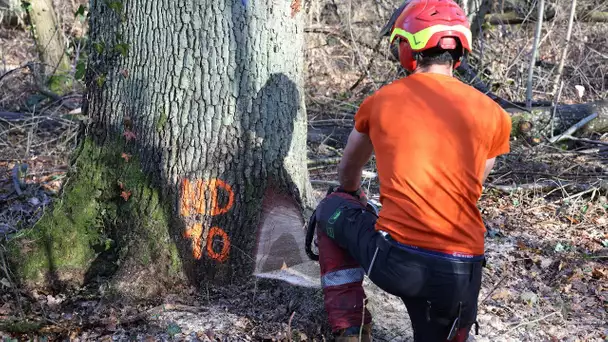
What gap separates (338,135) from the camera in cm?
652

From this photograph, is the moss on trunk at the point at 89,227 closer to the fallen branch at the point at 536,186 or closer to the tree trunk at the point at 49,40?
the fallen branch at the point at 536,186

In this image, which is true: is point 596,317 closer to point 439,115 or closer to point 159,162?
point 439,115

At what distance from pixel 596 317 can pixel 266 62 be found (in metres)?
2.46

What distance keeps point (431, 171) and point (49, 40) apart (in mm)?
7838

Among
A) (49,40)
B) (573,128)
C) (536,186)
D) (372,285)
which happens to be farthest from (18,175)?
(573,128)

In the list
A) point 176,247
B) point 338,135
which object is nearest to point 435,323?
point 176,247

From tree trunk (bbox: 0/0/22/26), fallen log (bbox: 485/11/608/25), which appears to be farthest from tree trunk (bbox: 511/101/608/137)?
tree trunk (bbox: 0/0/22/26)

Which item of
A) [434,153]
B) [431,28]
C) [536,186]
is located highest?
[431,28]

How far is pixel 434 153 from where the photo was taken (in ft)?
7.52

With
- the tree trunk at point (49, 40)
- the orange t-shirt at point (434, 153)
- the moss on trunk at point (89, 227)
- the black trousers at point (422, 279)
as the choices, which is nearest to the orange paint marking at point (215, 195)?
the moss on trunk at point (89, 227)

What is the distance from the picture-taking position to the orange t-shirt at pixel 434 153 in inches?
90.6

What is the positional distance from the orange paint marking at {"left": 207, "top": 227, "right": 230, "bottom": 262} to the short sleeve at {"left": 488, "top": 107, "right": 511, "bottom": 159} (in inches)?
60.1

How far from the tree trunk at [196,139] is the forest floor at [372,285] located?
20 cm

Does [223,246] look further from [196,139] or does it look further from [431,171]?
[431,171]
